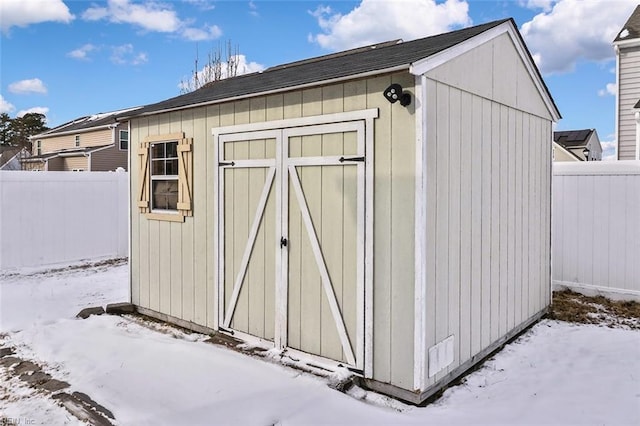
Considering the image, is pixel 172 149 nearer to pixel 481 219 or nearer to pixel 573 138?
pixel 481 219

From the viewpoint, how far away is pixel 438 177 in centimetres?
307

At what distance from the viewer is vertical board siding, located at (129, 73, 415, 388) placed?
2.97 metres

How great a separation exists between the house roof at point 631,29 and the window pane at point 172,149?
10168 mm

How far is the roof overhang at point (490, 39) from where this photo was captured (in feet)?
9.45

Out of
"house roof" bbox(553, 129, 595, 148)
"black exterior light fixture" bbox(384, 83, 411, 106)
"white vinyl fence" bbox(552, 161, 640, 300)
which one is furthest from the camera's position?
"house roof" bbox(553, 129, 595, 148)

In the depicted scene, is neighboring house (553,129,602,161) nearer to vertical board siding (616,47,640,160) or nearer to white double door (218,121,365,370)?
vertical board siding (616,47,640,160)

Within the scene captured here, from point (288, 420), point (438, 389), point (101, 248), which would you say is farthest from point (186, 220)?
point (101, 248)

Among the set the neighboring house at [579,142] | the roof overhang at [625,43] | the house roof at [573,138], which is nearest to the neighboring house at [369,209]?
the roof overhang at [625,43]

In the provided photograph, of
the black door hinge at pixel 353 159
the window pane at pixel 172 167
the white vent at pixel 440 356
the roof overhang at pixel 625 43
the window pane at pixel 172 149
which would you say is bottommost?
the white vent at pixel 440 356

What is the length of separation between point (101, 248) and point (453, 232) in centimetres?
765

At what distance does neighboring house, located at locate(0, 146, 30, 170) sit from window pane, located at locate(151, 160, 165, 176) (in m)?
26.2

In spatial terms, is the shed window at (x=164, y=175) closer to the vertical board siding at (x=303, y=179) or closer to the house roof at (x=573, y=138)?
the vertical board siding at (x=303, y=179)

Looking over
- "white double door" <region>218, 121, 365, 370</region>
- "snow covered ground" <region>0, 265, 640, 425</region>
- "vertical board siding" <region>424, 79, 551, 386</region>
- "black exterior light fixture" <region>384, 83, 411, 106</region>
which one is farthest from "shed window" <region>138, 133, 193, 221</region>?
"vertical board siding" <region>424, 79, 551, 386</region>

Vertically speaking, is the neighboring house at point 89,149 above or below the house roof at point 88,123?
below
